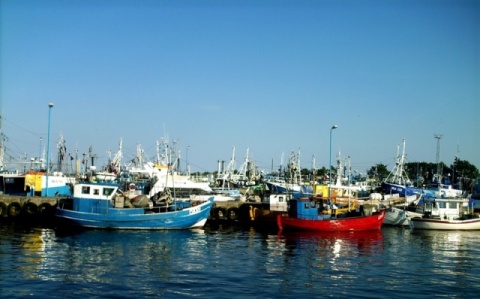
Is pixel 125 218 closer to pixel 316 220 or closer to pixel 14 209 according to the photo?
pixel 14 209

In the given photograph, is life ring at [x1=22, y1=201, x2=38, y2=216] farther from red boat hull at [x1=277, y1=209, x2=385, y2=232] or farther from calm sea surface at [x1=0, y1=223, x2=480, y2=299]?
red boat hull at [x1=277, y1=209, x2=385, y2=232]

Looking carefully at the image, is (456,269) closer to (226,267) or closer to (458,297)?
(458,297)

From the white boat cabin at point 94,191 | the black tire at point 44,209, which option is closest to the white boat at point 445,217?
the white boat cabin at point 94,191

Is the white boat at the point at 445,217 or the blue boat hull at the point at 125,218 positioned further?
the white boat at the point at 445,217

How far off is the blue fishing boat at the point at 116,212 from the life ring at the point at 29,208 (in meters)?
6.13

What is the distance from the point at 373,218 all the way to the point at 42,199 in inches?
1104

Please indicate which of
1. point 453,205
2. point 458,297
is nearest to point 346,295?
point 458,297

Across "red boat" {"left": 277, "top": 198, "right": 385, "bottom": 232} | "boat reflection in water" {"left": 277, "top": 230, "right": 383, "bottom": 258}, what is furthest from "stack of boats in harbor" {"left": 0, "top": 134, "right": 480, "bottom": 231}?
"boat reflection in water" {"left": 277, "top": 230, "right": 383, "bottom": 258}

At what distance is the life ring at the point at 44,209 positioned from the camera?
4166 cm

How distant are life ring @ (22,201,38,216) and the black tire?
0.42m

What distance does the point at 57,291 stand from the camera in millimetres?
17766

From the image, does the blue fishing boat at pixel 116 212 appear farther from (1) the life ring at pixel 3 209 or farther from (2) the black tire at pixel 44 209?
(1) the life ring at pixel 3 209

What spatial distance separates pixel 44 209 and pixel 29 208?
4.82 feet

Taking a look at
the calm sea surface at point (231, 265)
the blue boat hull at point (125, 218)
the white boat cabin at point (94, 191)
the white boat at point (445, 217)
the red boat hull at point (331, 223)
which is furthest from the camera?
the white boat at point (445, 217)
